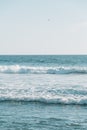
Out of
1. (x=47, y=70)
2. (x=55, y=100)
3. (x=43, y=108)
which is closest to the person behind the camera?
(x=43, y=108)

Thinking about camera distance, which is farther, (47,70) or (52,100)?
(47,70)

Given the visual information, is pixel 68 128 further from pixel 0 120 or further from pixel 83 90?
pixel 83 90

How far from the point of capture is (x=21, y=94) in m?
16.0

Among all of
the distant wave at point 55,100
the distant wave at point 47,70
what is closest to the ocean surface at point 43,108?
the distant wave at point 55,100

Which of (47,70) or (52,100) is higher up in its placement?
(52,100)

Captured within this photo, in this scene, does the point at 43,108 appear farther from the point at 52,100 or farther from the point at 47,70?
the point at 47,70

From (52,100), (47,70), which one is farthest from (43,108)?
(47,70)

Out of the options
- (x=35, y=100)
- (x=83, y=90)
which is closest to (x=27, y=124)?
(x=35, y=100)

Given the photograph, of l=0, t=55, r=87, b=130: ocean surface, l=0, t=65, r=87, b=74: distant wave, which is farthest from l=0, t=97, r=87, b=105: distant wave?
l=0, t=65, r=87, b=74: distant wave

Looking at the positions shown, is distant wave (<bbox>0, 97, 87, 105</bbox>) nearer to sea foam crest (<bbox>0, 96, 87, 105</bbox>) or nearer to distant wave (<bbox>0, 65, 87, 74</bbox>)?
sea foam crest (<bbox>0, 96, 87, 105</bbox>)

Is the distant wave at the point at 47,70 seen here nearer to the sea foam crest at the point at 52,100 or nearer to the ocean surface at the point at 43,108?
the ocean surface at the point at 43,108

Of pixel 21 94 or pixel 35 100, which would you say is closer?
pixel 35 100

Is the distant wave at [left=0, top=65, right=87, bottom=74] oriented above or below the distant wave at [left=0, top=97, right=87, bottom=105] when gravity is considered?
below

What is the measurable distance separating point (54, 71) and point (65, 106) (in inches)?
886
